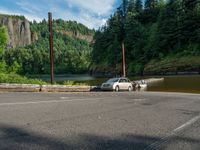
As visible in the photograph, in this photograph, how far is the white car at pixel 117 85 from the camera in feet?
106

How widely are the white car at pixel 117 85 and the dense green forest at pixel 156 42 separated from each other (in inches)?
1758

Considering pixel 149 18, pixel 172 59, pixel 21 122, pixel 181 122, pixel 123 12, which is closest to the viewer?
pixel 21 122

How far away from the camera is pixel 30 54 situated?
6845 inches

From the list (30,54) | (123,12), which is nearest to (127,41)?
(123,12)

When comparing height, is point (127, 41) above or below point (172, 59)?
above

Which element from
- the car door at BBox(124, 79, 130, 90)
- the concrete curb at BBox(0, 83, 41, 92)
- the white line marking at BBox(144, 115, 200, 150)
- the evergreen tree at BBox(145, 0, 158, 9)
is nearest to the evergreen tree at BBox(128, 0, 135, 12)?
the evergreen tree at BBox(145, 0, 158, 9)

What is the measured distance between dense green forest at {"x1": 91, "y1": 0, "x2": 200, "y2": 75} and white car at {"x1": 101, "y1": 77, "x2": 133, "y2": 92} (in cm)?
4466

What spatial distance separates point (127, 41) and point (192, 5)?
28.6 m

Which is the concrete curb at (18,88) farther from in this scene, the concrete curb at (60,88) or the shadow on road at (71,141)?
the shadow on road at (71,141)

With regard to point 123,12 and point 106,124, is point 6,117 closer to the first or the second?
point 106,124

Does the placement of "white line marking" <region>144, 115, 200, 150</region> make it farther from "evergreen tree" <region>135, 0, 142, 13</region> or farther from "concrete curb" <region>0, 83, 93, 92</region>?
"evergreen tree" <region>135, 0, 142, 13</region>

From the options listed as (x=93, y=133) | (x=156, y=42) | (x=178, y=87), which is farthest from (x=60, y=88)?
(x=156, y=42)

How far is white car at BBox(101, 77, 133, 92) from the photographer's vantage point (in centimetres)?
3228

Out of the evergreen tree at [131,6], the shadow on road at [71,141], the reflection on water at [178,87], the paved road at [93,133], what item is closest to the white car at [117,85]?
the reflection on water at [178,87]
